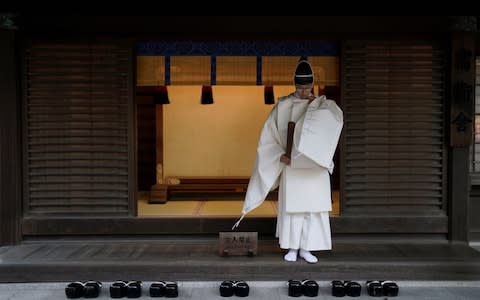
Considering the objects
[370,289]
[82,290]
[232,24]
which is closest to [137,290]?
[82,290]

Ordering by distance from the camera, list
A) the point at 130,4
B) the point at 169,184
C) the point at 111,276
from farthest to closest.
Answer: the point at 169,184 → the point at 130,4 → the point at 111,276

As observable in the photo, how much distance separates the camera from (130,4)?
6.91 m

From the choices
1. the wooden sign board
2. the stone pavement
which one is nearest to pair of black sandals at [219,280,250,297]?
the stone pavement

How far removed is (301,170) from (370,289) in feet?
4.68

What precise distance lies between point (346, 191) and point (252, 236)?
4.97ft

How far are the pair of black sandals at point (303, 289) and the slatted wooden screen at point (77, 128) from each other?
2.49 metres

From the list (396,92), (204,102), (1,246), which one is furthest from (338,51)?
(1,246)

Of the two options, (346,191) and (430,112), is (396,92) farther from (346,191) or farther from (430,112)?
(346,191)

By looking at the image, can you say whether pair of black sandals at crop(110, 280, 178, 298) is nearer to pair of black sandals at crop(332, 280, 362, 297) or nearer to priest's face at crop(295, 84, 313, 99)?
pair of black sandals at crop(332, 280, 362, 297)

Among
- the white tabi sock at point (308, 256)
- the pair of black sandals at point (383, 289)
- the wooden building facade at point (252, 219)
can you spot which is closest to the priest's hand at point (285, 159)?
the white tabi sock at point (308, 256)

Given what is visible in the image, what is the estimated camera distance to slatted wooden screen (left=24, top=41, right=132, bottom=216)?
7141mm

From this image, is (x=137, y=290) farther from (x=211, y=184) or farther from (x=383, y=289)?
(x=211, y=184)

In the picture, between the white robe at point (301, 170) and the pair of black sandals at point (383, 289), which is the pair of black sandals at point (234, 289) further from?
the pair of black sandals at point (383, 289)

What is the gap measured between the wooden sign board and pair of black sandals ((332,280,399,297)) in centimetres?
103
